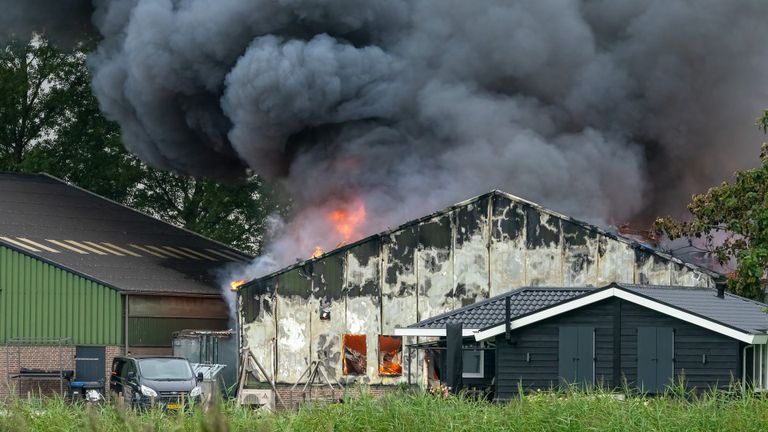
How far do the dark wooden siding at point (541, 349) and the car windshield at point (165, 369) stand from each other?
8.68 m

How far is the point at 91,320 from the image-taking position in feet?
136

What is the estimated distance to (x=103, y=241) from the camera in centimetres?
4684

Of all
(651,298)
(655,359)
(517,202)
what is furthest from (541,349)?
(517,202)

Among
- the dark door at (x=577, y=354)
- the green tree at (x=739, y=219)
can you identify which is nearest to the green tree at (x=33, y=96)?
the green tree at (x=739, y=219)

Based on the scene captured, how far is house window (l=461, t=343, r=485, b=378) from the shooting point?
28656 millimetres

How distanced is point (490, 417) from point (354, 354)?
59.2ft

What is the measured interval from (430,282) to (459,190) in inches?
253

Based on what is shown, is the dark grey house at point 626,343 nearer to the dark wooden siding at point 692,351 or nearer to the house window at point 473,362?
the dark wooden siding at point 692,351

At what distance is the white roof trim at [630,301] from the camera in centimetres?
2583

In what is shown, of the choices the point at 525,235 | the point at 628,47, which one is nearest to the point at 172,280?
the point at 525,235

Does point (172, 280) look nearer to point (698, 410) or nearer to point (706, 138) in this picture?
point (706, 138)

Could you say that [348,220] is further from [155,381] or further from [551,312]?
[551,312]

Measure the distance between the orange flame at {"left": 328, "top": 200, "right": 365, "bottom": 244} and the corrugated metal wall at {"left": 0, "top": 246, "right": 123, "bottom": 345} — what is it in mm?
6590

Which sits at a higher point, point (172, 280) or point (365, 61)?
point (365, 61)
